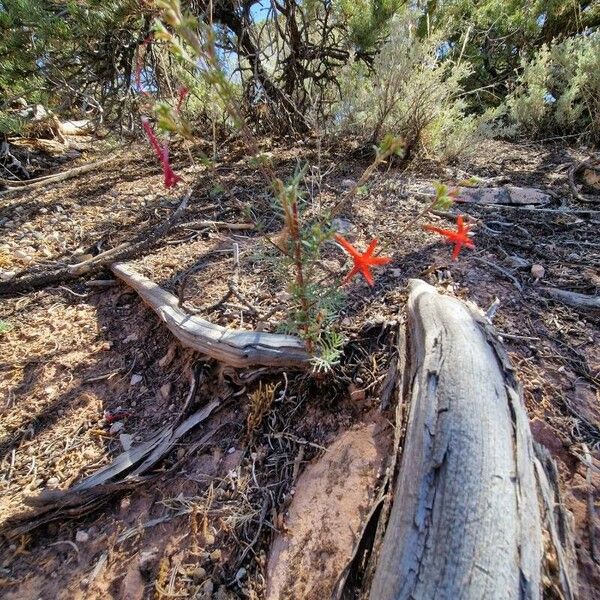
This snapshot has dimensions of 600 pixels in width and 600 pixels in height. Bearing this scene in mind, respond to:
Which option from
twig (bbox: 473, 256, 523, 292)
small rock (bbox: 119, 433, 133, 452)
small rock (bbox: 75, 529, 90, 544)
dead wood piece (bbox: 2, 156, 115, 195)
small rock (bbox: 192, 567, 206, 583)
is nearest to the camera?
small rock (bbox: 192, 567, 206, 583)

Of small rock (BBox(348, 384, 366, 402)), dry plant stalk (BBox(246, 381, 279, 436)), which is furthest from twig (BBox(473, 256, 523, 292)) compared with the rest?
dry plant stalk (BBox(246, 381, 279, 436))

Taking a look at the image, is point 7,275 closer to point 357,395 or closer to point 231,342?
point 231,342

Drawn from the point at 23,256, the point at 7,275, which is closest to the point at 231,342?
the point at 7,275

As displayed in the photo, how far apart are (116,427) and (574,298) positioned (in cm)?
235

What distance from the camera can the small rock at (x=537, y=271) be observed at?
7.14 feet

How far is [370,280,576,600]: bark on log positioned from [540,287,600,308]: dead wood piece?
0.84 m

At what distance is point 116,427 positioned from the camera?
6.28 feet

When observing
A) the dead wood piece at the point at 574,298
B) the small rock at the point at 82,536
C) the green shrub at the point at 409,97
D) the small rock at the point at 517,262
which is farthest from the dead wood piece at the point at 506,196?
the small rock at the point at 82,536

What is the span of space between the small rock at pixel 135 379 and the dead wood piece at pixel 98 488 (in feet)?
1.32

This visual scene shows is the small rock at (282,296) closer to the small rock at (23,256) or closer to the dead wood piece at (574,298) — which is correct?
the dead wood piece at (574,298)

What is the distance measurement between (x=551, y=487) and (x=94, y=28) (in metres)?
3.78

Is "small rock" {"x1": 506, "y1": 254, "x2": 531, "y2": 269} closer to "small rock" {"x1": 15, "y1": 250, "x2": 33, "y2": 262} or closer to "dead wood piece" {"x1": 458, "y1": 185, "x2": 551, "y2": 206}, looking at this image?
"dead wood piece" {"x1": 458, "y1": 185, "x2": 551, "y2": 206}

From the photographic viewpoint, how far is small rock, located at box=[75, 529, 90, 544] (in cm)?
155

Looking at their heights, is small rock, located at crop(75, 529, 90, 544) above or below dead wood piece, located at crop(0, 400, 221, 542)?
below
